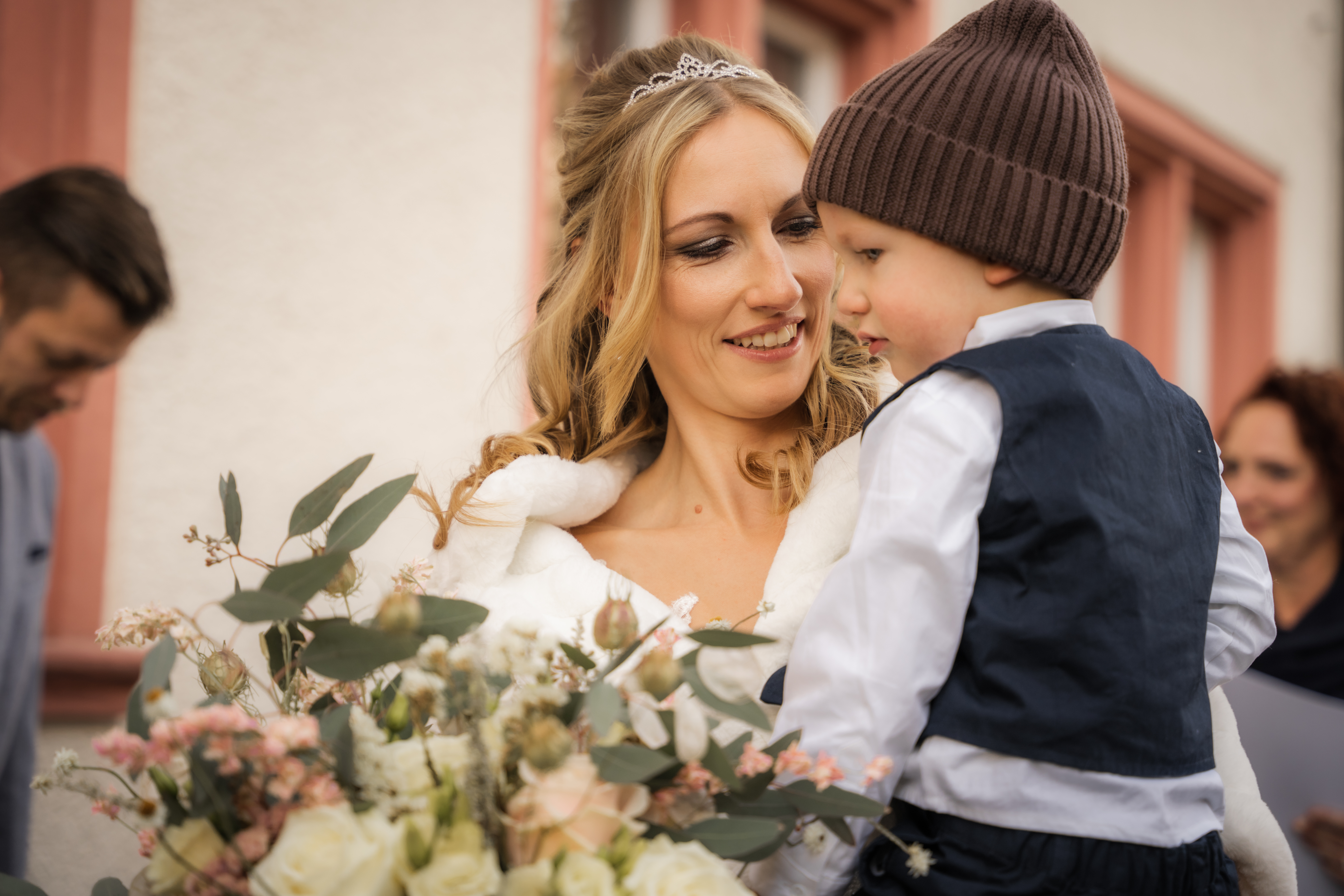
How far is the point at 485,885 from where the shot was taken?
0.85 metres

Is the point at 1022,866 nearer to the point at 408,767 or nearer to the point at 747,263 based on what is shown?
the point at 408,767

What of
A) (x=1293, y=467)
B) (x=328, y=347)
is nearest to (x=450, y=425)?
(x=328, y=347)

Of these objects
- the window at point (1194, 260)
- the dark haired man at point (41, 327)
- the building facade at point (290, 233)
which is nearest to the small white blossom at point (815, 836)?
the building facade at point (290, 233)

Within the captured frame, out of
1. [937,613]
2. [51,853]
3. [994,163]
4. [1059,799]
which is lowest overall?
[51,853]

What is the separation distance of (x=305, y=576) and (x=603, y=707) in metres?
0.31

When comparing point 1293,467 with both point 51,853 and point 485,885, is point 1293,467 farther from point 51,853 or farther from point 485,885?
point 51,853

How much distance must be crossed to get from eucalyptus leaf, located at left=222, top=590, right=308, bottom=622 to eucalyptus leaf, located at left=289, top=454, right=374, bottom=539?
138 millimetres

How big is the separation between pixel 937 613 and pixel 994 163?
541mm

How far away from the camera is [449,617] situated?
3.51 ft

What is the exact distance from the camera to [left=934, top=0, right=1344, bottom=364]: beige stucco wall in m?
5.20

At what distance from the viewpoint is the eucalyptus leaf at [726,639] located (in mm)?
980

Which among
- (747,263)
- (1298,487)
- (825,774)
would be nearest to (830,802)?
(825,774)

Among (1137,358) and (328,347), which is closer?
(1137,358)

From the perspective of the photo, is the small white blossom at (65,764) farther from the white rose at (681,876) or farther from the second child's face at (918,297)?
the second child's face at (918,297)
